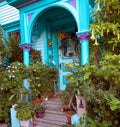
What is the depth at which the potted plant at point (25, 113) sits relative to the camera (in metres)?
5.19

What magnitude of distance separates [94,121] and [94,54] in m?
1.75

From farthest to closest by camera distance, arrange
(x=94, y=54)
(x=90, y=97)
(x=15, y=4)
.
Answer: (x=15, y=4) → (x=94, y=54) → (x=90, y=97)

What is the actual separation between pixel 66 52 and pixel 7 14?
Answer: 136 inches

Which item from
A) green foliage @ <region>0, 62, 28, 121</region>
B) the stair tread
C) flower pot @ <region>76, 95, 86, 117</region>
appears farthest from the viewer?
green foliage @ <region>0, 62, 28, 121</region>

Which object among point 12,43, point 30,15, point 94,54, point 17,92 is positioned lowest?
point 17,92

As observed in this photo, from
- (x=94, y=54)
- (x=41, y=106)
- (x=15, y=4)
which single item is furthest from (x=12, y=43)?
(x=94, y=54)

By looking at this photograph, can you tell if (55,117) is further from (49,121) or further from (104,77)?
(104,77)

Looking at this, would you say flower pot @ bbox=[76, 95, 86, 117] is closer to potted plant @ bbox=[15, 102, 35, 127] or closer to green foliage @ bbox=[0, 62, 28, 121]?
potted plant @ bbox=[15, 102, 35, 127]

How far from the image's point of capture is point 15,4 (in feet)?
21.1

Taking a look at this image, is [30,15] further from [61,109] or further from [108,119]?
[108,119]

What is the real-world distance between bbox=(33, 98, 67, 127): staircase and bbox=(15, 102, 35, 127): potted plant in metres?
0.26

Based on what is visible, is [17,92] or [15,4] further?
[15,4]

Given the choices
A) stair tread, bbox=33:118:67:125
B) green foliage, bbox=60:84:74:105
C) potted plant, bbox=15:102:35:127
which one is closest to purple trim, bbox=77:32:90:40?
green foliage, bbox=60:84:74:105

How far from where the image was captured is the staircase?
16.6 feet
